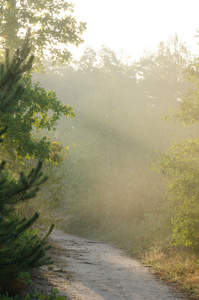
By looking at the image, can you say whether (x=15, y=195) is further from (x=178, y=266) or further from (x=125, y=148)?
(x=125, y=148)

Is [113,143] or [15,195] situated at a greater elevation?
[113,143]

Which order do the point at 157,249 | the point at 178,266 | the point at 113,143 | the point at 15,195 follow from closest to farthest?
the point at 15,195 < the point at 178,266 < the point at 157,249 < the point at 113,143

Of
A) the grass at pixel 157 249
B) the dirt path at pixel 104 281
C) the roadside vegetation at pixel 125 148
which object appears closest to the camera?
the dirt path at pixel 104 281

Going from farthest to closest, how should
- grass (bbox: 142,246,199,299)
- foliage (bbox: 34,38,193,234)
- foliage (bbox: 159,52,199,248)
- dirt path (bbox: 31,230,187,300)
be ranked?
foliage (bbox: 34,38,193,234), foliage (bbox: 159,52,199,248), grass (bbox: 142,246,199,299), dirt path (bbox: 31,230,187,300)

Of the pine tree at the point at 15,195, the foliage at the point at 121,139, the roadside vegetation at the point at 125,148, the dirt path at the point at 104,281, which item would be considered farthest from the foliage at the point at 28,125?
the foliage at the point at 121,139

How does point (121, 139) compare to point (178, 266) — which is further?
point (121, 139)

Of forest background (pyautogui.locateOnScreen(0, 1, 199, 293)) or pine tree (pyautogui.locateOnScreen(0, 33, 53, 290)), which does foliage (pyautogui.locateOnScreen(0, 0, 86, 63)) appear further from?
pine tree (pyautogui.locateOnScreen(0, 33, 53, 290))

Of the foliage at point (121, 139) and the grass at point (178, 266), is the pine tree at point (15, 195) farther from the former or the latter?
the foliage at point (121, 139)

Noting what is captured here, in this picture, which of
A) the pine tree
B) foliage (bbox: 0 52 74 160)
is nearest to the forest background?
foliage (bbox: 0 52 74 160)

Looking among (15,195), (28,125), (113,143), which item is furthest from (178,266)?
(113,143)

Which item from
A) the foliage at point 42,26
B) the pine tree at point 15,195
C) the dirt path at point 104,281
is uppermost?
the foliage at point 42,26

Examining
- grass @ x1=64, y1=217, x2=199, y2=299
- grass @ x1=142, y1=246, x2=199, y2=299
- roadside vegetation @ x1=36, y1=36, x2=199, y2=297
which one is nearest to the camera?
grass @ x1=142, y1=246, x2=199, y2=299

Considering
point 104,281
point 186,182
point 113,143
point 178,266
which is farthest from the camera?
point 113,143

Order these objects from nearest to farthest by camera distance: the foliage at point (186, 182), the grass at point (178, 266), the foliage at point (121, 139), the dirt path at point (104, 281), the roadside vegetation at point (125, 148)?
the dirt path at point (104, 281) → the grass at point (178, 266) → the foliage at point (186, 182) → the roadside vegetation at point (125, 148) → the foliage at point (121, 139)
